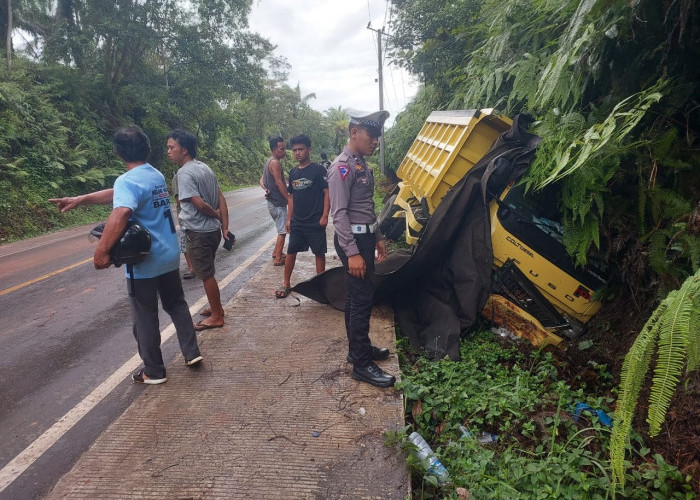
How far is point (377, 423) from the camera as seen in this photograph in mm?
2658

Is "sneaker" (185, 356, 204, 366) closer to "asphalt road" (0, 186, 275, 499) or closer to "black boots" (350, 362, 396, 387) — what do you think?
"asphalt road" (0, 186, 275, 499)

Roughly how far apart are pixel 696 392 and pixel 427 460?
1464mm

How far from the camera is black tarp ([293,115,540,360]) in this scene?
3705 mm

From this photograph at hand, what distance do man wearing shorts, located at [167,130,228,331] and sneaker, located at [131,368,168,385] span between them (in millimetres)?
864

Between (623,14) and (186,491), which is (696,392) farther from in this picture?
(186,491)

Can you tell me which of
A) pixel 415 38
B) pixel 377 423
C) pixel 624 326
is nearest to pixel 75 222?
pixel 415 38

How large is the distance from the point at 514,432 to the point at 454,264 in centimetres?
166

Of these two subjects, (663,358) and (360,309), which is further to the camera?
(360,309)

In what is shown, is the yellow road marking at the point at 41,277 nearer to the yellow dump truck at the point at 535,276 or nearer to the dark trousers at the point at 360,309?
the dark trousers at the point at 360,309

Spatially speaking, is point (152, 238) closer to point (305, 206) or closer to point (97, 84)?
point (305, 206)

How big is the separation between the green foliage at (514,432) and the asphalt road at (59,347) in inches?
81.8

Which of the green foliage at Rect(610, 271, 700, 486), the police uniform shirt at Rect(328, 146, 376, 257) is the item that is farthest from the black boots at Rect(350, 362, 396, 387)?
the green foliage at Rect(610, 271, 700, 486)

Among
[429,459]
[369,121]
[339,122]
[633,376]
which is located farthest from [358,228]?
[339,122]

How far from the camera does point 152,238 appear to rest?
3111 millimetres
